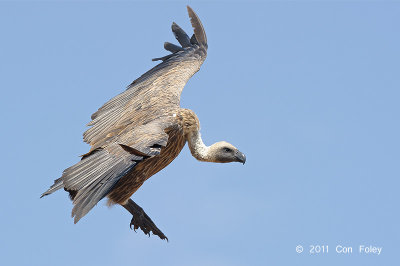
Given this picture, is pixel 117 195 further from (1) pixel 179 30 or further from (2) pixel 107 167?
(1) pixel 179 30

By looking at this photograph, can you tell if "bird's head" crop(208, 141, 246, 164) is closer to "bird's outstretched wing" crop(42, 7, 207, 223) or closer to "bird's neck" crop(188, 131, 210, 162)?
"bird's neck" crop(188, 131, 210, 162)

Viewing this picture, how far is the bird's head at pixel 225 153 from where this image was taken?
13922mm

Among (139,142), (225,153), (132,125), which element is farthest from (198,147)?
(139,142)

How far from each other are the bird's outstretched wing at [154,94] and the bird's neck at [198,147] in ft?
1.79

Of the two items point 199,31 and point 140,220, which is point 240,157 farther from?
point 199,31

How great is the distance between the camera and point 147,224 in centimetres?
1382

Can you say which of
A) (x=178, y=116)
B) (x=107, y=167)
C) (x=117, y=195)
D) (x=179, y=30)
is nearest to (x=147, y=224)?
(x=117, y=195)

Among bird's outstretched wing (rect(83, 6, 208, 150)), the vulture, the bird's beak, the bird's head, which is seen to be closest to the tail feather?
the vulture

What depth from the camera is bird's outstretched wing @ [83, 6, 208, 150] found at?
12967mm

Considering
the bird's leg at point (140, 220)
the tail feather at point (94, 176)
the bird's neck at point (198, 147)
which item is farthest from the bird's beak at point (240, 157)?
the tail feather at point (94, 176)

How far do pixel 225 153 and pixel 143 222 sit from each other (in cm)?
170

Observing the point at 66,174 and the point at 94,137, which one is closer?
the point at 66,174

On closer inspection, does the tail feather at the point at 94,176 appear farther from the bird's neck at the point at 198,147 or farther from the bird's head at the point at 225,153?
the bird's head at the point at 225,153

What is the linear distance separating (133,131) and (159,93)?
6.48 ft
